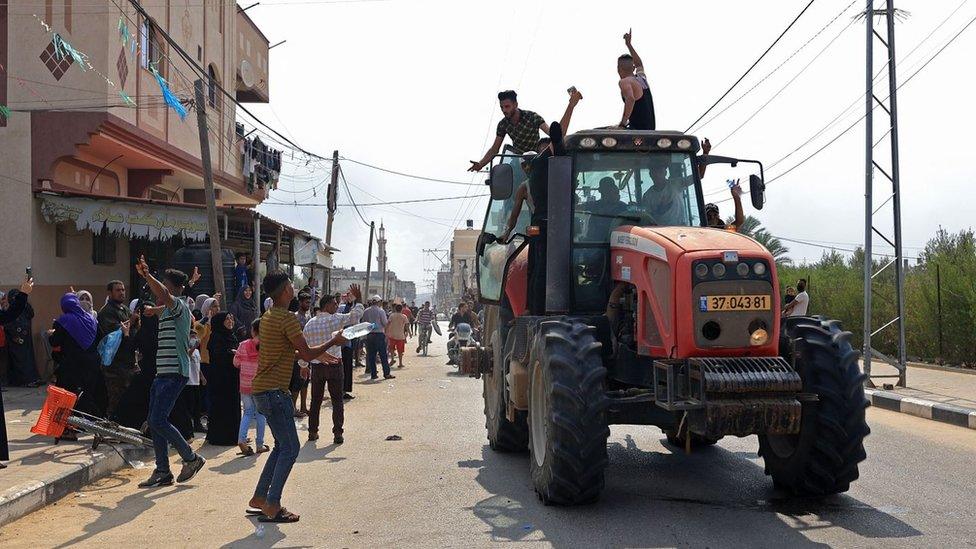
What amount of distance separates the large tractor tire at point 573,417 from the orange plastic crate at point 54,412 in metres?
4.90

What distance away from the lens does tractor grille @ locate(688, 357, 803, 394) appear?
6770mm

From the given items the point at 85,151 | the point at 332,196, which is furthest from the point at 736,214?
the point at 332,196

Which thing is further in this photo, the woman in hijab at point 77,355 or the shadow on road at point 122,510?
the woman in hijab at point 77,355

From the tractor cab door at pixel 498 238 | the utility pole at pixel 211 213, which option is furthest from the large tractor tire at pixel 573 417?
the utility pole at pixel 211 213

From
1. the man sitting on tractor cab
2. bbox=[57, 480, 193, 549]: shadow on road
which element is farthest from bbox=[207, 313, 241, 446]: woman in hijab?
the man sitting on tractor cab

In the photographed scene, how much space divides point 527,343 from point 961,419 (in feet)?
24.9

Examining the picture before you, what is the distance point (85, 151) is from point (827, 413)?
52.4 ft

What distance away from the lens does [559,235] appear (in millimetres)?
8430

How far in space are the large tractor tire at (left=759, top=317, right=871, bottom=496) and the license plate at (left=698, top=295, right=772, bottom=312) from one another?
0.51 meters

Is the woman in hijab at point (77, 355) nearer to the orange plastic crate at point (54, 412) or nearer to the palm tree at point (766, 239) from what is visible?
the orange plastic crate at point (54, 412)

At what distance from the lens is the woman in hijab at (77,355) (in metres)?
11.2

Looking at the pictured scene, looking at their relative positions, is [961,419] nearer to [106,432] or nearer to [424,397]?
[424,397]

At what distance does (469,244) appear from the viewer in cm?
9425

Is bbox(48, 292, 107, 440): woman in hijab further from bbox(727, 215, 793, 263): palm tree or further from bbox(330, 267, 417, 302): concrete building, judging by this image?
bbox(330, 267, 417, 302): concrete building
